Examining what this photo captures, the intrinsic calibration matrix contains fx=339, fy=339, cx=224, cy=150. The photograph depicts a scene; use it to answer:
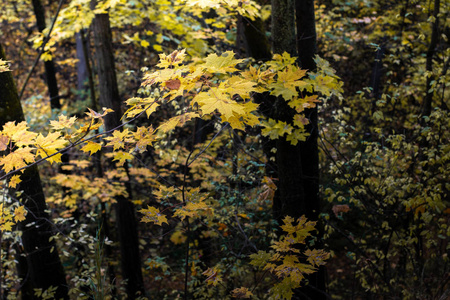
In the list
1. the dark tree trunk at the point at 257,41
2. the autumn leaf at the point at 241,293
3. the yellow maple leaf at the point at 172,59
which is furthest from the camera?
the dark tree trunk at the point at 257,41

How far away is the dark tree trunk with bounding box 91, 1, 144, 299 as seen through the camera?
5.54 metres

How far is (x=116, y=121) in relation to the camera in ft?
18.6

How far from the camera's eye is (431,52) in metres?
4.66

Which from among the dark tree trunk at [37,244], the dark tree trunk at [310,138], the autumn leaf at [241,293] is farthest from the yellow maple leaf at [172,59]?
the dark tree trunk at [37,244]

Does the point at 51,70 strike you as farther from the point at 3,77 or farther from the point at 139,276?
the point at 139,276

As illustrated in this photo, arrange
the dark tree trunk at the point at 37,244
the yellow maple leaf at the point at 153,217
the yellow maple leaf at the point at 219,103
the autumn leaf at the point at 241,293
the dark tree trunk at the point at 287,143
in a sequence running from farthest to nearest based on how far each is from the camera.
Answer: the dark tree trunk at the point at 37,244
the dark tree trunk at the point at 287,143
the autumn leaf at the point at 241,293
the yellow maple leaf at the point at 153,217
the yellow maple leaf at the point at 219,103

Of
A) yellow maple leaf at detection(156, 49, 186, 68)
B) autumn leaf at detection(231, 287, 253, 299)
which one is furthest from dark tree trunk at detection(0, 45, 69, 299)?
yellow maple leaf at detection(156, 49, 186, 68)

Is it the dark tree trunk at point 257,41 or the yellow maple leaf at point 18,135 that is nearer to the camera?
the yellow maple leaf at point 18,135

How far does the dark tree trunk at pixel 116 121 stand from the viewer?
554 centimetres

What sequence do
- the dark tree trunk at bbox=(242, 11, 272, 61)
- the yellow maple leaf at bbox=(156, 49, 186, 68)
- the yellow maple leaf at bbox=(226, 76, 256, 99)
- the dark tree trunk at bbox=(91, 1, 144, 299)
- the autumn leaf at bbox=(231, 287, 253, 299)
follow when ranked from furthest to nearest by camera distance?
the dark tree trunk at bbox=(91, 1, 144, 299), the dark tree trunk at bbox=(242, 11, 272, 61), the autumn leaf at bbox=(231, 287, 253, 299), the yellow maple leaf at bbox=(156, 49, 186, 68), the yellow maple leaf at bbox=(226, 76, 256, 99)

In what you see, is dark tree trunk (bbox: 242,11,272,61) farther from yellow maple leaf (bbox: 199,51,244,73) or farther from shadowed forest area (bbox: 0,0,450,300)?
yellow maple leaf (bbox: 199,51,244,73)

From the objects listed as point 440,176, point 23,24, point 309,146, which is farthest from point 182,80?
point 23,24

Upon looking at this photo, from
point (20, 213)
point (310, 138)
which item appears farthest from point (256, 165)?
point (20, 213)

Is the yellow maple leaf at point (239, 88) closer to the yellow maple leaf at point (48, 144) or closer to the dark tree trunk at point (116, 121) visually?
the yellow maple leaf at point (48, 144)
